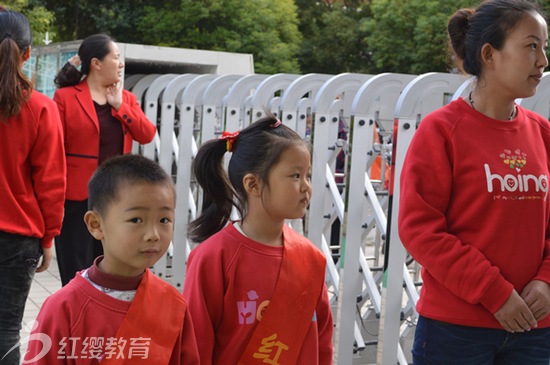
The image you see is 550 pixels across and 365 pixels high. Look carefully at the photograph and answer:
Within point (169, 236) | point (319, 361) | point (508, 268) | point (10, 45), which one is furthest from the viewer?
point (10, 45)

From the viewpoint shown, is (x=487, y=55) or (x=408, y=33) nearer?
(x=487, y=55)

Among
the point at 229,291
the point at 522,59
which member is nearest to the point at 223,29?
the point at 522,59

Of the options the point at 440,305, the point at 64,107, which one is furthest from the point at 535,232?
the point at 64,107

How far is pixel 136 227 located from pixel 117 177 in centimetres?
16

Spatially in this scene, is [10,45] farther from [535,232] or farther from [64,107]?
[535,232]

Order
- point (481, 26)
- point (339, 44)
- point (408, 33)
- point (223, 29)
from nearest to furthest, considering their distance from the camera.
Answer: point (481, 26) < point (223, 29) < point (408, 33) < point (339, 44)

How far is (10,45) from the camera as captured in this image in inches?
132

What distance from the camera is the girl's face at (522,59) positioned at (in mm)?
2568

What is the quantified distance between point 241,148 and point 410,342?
223 cm

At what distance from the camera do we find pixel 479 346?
2494 millimetres

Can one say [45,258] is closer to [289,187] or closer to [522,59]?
[289,187]

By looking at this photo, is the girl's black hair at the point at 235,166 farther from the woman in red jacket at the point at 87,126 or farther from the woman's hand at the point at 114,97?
the woman's hand at the point at 114,97

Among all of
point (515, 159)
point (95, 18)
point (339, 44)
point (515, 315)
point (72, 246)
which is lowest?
point (72, 246)

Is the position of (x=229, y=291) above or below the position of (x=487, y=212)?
below
